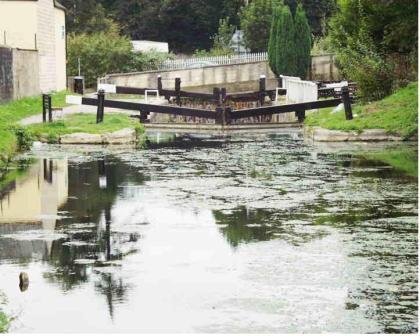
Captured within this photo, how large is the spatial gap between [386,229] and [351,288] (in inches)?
158

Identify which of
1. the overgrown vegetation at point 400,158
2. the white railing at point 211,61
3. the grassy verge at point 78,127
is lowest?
the overgrown vegetation at point 400,158

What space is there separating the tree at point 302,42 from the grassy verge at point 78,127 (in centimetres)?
2042

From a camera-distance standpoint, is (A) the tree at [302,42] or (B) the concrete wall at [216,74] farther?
(B) the concrete wall at [216,74]

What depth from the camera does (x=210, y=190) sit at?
73.1 feet

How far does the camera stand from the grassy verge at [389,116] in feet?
103

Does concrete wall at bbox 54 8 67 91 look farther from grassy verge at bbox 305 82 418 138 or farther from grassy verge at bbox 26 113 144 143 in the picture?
grassy verge at bbox 305 82 418 138

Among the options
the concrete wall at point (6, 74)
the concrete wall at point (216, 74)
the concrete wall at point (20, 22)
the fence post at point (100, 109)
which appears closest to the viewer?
the fence post at point (100, 109)

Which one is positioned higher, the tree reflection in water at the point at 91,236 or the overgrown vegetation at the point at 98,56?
the overgrown vegetation at the point at 98,56

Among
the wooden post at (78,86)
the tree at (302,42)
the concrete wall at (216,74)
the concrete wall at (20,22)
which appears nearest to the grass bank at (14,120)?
the concrete wall at (20,22)

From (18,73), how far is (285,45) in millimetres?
18047

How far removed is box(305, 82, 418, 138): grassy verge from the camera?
31.5 meters

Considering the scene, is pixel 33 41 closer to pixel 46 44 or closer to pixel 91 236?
pixel 46 44

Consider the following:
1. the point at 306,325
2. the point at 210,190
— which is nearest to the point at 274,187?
the point at 210,190

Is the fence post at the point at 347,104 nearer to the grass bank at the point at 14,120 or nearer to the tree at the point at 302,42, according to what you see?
the grass bank at the point at 14,120
